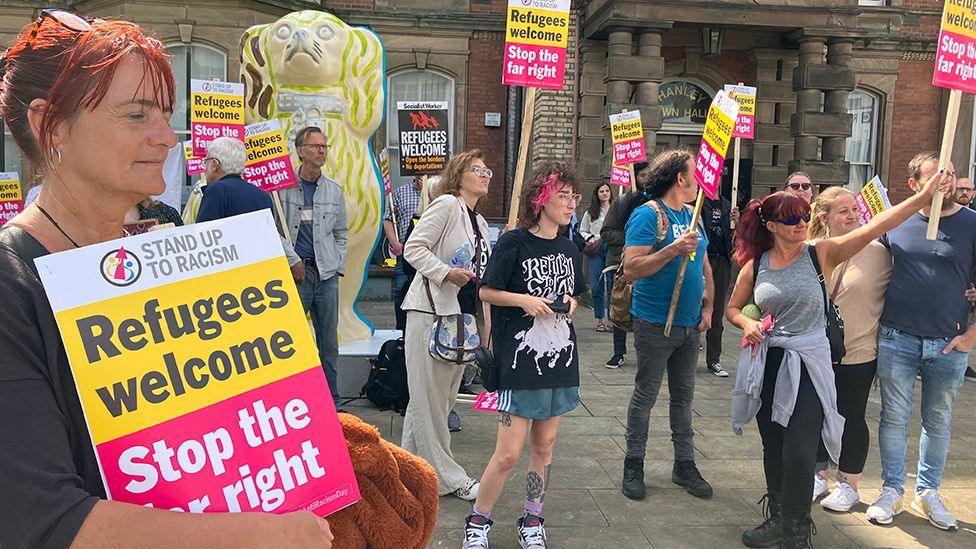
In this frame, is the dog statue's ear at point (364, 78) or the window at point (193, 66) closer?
the dog statue's ear at point (364, 78)

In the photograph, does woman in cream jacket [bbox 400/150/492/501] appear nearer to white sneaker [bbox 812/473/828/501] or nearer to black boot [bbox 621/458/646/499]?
black boot [bbox 621/458/646/499]

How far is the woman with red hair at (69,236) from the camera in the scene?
967 mm

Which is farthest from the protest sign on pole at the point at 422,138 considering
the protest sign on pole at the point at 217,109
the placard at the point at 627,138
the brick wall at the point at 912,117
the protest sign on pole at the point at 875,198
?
the brick wall at the point at 912,117

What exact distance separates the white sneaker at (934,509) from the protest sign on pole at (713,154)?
5.37ft

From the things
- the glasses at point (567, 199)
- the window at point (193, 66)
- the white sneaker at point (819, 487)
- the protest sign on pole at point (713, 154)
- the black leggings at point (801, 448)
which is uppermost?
the window at point (193, 66)

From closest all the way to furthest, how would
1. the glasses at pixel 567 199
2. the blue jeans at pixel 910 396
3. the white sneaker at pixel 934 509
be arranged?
the glasses at pixel 567 199
the white sneaker at pixel 934 509
the blue jeans at pixel 910 396

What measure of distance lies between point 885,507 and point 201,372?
403cm

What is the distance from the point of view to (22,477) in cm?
95

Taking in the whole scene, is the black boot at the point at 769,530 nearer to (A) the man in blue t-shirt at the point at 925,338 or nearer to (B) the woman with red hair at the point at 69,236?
(A) the man in blue t-shirt at the point at 925,338

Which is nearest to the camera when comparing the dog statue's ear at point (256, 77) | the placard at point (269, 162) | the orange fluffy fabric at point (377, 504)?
the orange fluffy fabric at point (377, 504)

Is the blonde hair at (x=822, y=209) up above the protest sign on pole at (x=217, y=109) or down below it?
below

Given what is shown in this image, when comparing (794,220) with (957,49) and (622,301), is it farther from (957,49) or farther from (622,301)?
(957,49)

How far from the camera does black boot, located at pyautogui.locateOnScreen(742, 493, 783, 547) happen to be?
12.1 feet

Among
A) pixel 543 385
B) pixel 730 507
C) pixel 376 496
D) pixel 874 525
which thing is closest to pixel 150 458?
pixel 376 496
